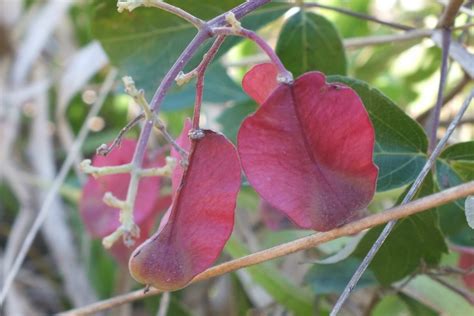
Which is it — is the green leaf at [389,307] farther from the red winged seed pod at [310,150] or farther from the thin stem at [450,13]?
the red winged seed pod at [310,150]

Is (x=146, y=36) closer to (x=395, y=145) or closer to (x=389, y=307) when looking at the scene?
(x=395, y=145)

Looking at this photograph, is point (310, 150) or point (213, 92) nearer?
point (310, 150)

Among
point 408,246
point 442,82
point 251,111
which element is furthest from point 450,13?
point 251,111

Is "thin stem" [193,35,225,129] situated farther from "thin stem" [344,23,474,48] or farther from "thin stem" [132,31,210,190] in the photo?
"thin stem" [344,23,474,48]

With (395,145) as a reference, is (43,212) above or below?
below

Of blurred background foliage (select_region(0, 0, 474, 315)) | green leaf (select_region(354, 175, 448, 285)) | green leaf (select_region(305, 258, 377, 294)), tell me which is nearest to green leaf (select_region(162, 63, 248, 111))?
blurred background foliage (select_region(0, 0, 474, 315))

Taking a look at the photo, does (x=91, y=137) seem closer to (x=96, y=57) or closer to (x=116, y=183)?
(x=96, y=57)
